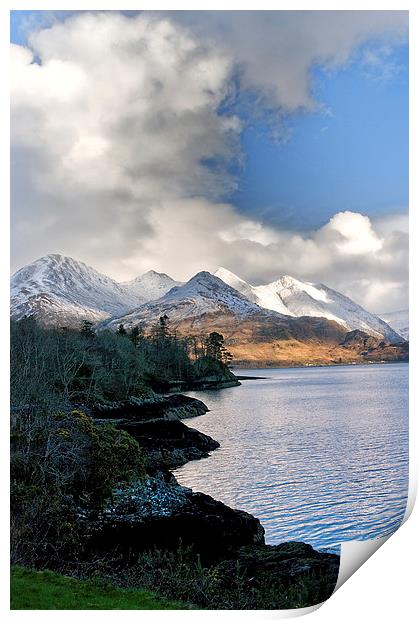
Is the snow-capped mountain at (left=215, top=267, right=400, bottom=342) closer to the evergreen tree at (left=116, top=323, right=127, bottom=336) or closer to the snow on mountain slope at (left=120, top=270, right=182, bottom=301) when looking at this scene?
the snow on mountain slope at (left=120, top=270, right=182, bottom=301)

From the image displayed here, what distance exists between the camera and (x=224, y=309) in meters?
6.05

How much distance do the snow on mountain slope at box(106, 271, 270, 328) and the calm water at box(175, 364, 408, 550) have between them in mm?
695

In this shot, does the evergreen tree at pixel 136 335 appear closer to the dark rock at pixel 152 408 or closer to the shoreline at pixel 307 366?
the dark rock at pixel 152 408

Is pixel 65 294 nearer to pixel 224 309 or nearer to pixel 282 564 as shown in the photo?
pixel 224 309

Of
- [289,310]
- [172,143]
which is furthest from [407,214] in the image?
[172,143]

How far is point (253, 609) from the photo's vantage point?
15.4 feet

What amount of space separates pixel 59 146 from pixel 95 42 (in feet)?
3.29

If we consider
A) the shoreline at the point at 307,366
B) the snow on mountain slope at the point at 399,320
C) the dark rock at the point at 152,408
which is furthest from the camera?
the shoreline at the point at 307,366

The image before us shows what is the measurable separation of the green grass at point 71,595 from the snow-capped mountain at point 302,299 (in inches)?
115

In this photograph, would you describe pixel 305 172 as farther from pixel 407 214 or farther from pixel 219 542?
pixel 219 542

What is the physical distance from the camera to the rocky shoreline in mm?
4930

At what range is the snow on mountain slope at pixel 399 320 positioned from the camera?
580 centimetres

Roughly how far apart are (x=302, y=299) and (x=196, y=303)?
1.11m

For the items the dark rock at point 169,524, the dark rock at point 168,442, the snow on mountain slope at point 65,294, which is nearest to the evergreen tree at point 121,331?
the snow on mountain slope at point 65,294
